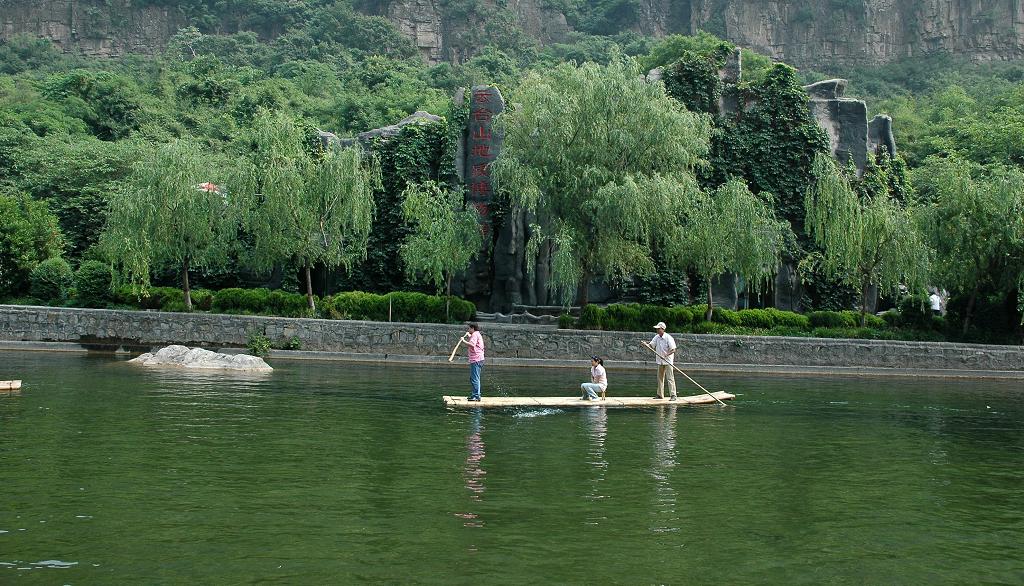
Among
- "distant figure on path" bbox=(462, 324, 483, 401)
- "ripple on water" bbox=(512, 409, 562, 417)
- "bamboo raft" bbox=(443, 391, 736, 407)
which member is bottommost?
"ripple on water" bbox=(512, 409, 562, 417)

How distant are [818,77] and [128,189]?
7175 cm

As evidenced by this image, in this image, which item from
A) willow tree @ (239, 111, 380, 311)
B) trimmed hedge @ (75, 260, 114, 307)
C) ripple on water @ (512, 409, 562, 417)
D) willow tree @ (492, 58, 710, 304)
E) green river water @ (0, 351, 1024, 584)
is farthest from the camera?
trimmed hedge @ (75, 260, 114, 307)

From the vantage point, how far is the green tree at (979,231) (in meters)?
30.9

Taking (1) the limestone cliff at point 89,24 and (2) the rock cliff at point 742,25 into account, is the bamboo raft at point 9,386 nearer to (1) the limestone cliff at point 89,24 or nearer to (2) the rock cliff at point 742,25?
(2) the rock cliff at point 742,25

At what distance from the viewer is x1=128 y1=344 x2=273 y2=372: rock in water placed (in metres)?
24.8

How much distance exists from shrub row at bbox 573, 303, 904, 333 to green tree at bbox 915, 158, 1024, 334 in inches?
129

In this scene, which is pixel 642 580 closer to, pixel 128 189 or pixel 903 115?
pixel 128 189

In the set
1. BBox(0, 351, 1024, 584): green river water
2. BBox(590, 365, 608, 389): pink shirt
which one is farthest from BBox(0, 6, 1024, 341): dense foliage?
BBox(0, 351, 1024, 584): green river water

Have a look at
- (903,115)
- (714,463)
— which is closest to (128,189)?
(714,463)

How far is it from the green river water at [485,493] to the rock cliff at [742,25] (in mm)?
82195

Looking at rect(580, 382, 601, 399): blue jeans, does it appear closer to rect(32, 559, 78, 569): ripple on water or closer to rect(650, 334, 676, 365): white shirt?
rect(650, 334, 676, 365): white shirt

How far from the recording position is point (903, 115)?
225ft

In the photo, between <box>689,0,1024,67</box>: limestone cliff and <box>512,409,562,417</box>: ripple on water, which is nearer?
<box>512,409,562,417</box>: ripple on water

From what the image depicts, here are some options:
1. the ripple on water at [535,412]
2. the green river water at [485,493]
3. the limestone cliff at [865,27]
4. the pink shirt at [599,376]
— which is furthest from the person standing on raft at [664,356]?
the limestone cliff at [865,27]
